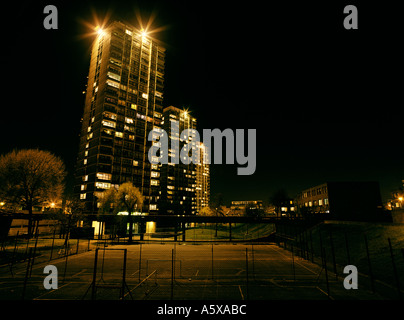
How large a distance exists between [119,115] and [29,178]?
2234 inches

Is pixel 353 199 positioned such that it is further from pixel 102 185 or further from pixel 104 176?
pixel 104 176

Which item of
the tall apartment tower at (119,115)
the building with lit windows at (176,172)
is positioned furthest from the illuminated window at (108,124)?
the building with lit windows at (176,172)

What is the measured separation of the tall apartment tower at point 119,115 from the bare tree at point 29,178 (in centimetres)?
3550

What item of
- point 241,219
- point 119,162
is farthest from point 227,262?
point 119,162

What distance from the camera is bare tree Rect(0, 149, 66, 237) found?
4603cm

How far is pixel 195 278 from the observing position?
842 inches

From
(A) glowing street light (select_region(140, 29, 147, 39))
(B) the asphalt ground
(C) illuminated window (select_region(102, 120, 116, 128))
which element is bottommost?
(B) the asphalt ground

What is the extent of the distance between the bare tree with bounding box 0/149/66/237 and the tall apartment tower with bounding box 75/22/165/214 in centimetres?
3550

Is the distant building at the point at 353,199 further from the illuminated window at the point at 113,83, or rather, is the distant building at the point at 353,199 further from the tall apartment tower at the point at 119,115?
the illuminated window at the point at 113,83

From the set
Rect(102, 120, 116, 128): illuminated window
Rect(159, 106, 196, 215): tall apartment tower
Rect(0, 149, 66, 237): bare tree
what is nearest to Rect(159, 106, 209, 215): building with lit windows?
Rect(159, 106, 196, 215): tall apartment tower

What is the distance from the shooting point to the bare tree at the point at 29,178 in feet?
151

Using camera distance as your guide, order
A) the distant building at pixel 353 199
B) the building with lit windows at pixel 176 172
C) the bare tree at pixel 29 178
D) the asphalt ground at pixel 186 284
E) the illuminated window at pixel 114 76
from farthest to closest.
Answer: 1. the building with lit windows at pixel 176 172
2. the illuminated window at pixel 114 76
3. the distant building at pixel 353 199
4. the bare tree at pixel 29 178
5. the asphalt ground at pixel 186 284

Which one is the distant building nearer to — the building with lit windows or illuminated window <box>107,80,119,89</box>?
illuminated window <box>107,80,119,89</box>
